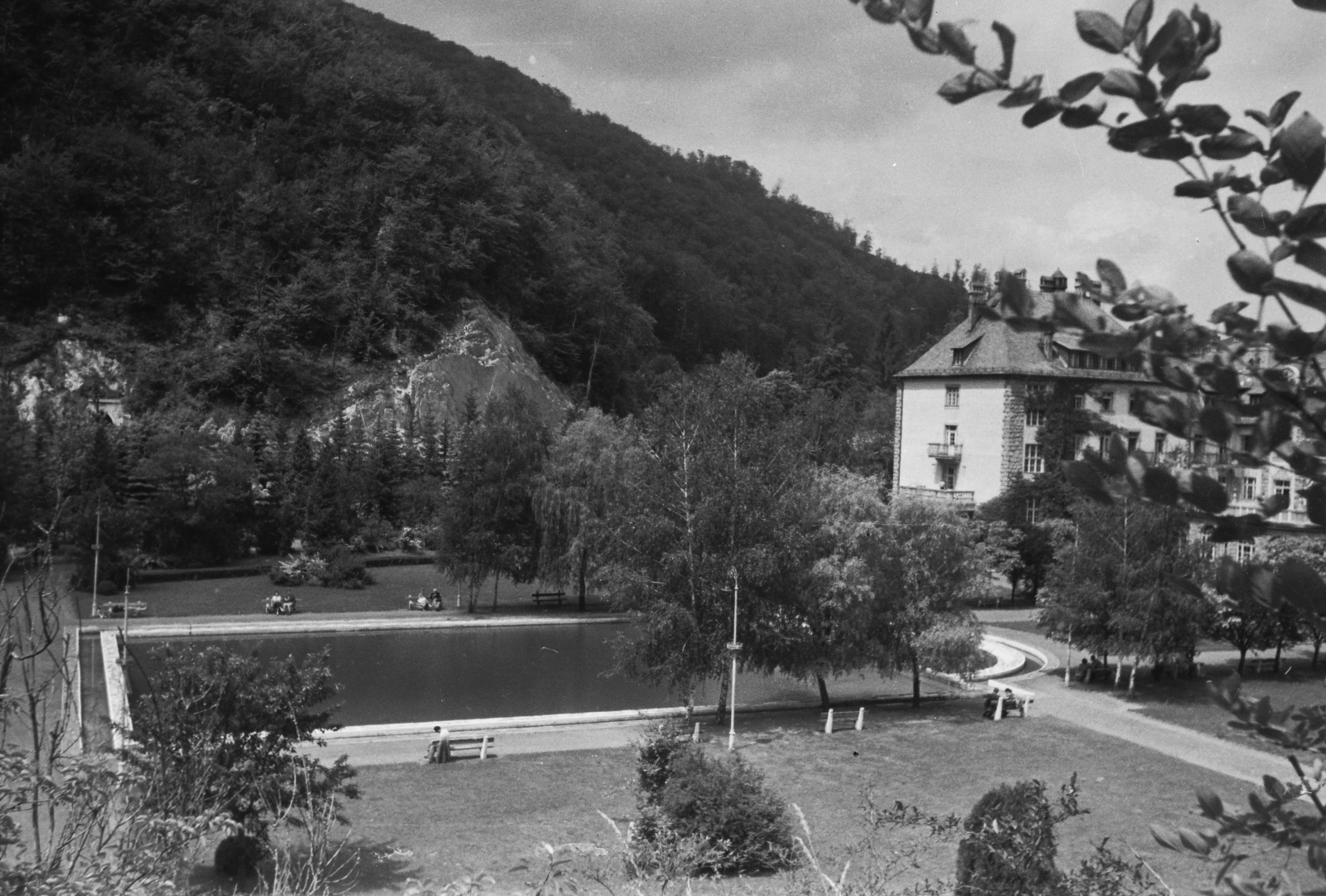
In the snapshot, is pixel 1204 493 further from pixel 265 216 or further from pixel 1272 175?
pixel 265 216

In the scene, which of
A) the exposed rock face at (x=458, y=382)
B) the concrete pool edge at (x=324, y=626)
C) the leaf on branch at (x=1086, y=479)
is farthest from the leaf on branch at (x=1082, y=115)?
the exposed rock face at (x=458, y=382)

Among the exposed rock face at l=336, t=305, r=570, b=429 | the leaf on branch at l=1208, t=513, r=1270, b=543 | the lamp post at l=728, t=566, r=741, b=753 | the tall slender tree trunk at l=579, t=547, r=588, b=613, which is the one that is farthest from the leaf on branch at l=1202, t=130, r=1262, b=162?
the exposed rock face at l=336, t=305, r=570, b=429

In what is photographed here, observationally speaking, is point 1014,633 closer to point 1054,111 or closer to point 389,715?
point 389,715

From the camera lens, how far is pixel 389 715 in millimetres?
→ 18875

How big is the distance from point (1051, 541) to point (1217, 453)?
31.6 metres

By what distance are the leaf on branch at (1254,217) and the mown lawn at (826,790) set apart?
31.3 ft

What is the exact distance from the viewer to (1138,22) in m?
1.16

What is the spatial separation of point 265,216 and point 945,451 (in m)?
30.9

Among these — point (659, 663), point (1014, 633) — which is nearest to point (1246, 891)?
point (659, 663)

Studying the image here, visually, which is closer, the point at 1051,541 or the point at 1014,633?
the point at 1014,633

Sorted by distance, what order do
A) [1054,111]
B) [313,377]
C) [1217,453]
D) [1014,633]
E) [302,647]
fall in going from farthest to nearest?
1. [313,377]
2. [1014,633]
3. [302,647]
4. [1217,453]
5. [1054,111]

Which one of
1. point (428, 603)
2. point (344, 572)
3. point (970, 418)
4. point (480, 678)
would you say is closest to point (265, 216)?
point (344, 572)

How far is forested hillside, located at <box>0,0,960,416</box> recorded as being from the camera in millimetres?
43312

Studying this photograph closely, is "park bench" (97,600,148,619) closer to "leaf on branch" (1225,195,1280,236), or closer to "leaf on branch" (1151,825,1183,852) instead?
"leaf on branch" (1151,825,1183,852)
